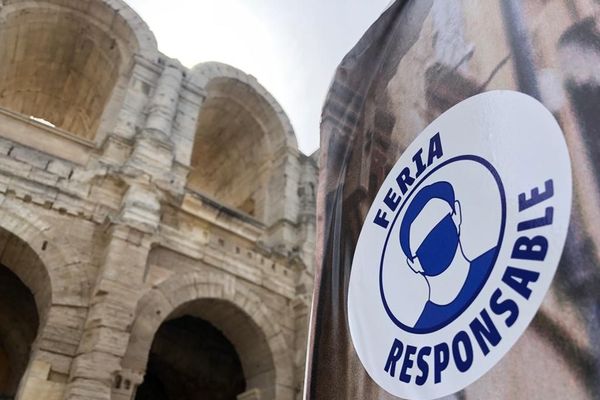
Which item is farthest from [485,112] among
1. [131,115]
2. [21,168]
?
[131,115]

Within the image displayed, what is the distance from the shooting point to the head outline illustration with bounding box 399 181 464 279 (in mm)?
2918

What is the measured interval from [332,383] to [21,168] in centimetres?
561

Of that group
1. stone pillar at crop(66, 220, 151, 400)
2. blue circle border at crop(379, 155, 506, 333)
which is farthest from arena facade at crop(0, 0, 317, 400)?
blue circle border at crop(379, 155, 506, 333)

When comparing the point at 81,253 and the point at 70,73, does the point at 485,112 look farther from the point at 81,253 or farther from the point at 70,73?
the point at 70,73

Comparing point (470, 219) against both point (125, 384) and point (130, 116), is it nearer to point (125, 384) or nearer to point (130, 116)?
point (125, 384)

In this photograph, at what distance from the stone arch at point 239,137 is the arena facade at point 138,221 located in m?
0.03

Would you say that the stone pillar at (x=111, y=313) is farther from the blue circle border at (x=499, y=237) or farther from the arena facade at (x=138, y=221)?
the blue circle border at (x=499, y=237)

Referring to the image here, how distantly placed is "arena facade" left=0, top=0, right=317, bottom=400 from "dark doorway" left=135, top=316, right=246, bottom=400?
3 centimetres

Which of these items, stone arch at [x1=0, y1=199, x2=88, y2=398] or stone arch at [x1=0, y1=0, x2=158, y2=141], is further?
stone arch at [x1=0, y1=0, x2=158, y2=141]

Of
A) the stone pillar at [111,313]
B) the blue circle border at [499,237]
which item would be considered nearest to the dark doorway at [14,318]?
the stone pillar at [111,313]

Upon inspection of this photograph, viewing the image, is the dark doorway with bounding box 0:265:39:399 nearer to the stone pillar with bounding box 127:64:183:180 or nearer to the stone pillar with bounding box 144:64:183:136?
the stone pillar with bounding box 127:64:183:180

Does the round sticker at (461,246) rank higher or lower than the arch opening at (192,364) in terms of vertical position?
lower

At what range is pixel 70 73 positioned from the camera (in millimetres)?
10750

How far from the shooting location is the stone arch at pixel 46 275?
20.8ft
